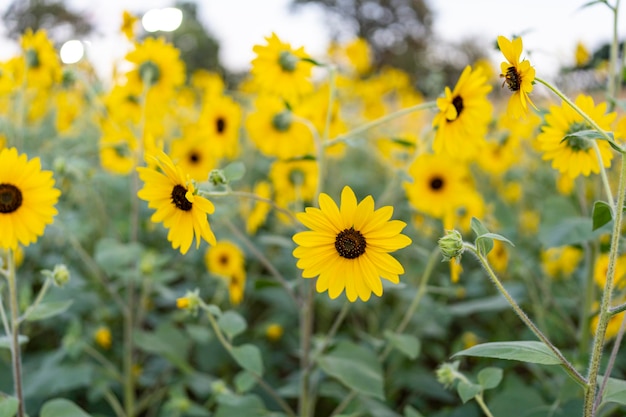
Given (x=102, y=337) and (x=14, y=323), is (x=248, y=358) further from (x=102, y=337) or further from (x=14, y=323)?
(x=102, y=337)

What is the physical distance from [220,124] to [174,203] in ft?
3.93

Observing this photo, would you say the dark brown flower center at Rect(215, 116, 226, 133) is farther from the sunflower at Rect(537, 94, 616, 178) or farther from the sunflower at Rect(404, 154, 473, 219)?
the sunflower at Rect(537, 94, 616, 178)

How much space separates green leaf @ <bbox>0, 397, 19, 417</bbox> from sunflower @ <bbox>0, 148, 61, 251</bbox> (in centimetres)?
28

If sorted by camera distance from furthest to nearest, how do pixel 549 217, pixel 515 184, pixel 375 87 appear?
pixel 375 87
pixel 515 184
pixel 549 217

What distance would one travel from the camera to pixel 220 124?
2295mm

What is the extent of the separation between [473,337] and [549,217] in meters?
0.69

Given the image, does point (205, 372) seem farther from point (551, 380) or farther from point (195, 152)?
point (551, 380)

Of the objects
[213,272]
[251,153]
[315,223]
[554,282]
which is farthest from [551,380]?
[251,153]

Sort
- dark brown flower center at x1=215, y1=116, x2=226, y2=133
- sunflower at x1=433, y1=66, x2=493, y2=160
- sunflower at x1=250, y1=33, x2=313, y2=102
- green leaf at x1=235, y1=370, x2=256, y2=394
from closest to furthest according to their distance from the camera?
sunflower at x1=433, y1=66, x2=493, y2=160, green leaf at x1=235, y1=370, x2=256, y2=394, sunflower at x1=250, y1=33, x2=313, y2=102, dark brown flower center at x1=215, y1=116, x2=226, y2=133

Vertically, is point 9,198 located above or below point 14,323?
above

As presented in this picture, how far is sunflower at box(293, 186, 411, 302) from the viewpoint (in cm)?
101

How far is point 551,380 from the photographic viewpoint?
1966mm

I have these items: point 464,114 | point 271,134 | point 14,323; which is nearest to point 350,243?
point 464,114

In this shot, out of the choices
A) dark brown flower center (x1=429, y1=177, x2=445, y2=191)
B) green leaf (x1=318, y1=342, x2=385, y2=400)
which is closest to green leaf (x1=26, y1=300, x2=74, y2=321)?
green leaf (x1=318, y1=342, x2=385, y2=400)
